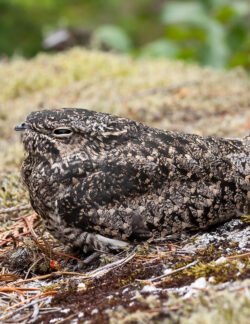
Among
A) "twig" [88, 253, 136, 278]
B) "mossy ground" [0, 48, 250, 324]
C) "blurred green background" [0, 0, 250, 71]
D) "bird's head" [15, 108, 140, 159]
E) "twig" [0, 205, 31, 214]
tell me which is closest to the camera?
"mossy ground" [0, 48, 250, 324]

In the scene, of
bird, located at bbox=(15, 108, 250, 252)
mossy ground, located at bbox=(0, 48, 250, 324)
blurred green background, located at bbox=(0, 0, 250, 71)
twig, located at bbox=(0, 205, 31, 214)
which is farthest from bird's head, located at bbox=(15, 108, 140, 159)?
blurred green background, located at bbox=(0, 0, 250, 71)

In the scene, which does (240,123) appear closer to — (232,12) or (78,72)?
(78,72)

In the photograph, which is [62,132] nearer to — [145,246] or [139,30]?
[145,246]

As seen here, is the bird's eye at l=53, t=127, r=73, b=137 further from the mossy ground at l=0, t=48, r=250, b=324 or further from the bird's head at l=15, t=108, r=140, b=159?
Result: the mossy ground at l=0, t=48, r=250, b=324

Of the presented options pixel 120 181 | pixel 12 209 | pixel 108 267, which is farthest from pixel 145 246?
pixel 12 209

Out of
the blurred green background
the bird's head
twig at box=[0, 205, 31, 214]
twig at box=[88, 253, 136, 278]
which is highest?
the blurred green background

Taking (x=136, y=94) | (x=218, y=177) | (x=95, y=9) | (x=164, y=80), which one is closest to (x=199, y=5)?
(x=164, y=80)
